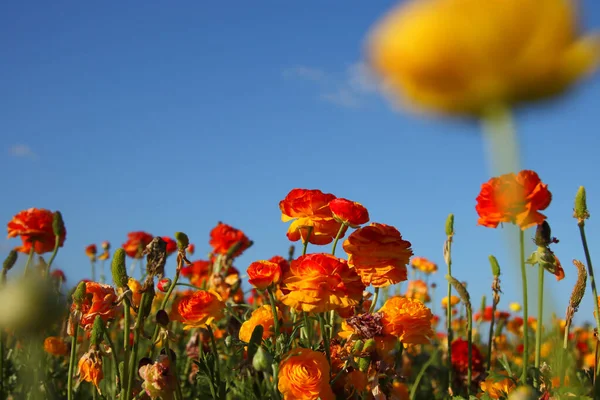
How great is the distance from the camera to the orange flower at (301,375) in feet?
5.11

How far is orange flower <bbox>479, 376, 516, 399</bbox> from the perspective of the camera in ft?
5.92

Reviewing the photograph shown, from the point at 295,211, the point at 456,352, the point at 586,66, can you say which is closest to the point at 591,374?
the point at 456,352

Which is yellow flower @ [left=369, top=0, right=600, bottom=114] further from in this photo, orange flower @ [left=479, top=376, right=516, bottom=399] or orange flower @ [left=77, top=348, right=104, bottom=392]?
orange flower @ [left=77, top=348, right=104, bottom=392]

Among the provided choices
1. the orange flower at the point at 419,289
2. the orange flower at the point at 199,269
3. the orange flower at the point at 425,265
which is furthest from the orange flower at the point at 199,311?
the orange flower at the point at 425,265

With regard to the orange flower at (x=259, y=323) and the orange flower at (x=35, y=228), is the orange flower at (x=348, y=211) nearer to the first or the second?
the orange flower at (x=259, y=323)

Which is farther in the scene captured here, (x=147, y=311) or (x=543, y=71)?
(x=147, y=311)

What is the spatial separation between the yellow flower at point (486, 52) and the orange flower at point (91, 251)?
5.61m

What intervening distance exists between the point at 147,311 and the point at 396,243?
0.74 metres

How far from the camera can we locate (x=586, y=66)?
0.42 meters

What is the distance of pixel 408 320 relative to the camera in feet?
6.23

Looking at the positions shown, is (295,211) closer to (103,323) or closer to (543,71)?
(103,323)

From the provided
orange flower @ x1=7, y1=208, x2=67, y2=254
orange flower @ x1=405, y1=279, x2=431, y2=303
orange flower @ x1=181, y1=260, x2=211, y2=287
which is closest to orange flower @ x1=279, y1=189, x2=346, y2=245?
orange flower @ x1=7, y1=208, x2=67, y2=254

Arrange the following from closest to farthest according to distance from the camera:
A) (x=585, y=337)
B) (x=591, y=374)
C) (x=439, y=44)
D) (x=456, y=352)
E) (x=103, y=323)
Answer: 1. (x=439, y=44)
2. (x=103, y=323)
3. (x=591, y=374)
4. (x=456, y=352)
5. (x=585, y=337)

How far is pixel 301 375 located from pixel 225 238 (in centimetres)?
211
